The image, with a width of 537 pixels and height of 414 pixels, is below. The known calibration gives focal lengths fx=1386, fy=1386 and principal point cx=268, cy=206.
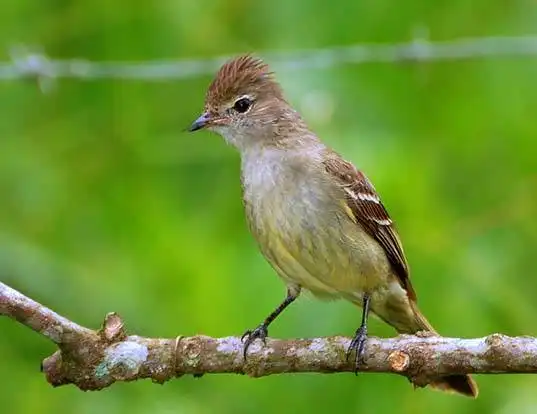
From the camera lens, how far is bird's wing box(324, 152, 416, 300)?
20.4ft

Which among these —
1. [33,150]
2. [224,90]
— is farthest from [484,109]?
[33,150]

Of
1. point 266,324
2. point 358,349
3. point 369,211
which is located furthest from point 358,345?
point 369,211

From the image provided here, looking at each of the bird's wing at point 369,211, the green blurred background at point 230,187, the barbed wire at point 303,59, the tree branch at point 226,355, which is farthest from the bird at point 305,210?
the barbed wire at point 303,59

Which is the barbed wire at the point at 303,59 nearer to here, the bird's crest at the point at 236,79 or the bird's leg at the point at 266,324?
the bird's crest at the point at 236,79

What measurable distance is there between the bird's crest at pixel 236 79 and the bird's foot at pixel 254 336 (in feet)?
3.76

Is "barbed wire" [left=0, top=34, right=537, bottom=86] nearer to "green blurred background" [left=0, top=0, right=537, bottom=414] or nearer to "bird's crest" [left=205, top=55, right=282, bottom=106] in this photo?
"green blurred background" [left=0, top=0, right=537, bottom=414]

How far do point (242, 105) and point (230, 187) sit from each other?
99cm

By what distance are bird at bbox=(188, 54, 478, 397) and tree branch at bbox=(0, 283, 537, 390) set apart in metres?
0.39

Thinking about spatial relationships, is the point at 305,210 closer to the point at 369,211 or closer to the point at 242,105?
the point at 369,211

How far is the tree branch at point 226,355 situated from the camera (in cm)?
489

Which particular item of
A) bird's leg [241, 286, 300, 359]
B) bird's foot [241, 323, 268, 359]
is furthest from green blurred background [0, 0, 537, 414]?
bird's foot [241, 323, 268, 359]

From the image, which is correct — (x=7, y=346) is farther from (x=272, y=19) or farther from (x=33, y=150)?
(x=272, y=19)

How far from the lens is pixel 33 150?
7.57m

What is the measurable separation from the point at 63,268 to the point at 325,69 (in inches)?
69.3
